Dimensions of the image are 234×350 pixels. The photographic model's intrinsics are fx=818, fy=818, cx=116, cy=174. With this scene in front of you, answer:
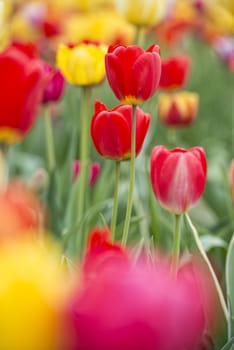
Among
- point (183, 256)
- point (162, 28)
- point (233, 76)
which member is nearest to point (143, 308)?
point (183, 256)

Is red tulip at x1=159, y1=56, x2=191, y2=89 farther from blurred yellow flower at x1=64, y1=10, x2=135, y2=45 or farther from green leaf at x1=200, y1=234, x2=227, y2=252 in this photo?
Result: blurred yellow flower at x1=64, y1=10, x2=135, y2=45

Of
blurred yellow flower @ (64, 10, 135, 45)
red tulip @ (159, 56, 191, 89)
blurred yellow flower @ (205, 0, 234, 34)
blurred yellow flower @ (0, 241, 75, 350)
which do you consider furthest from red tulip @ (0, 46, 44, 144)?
blurred yellow flower @ (205, 0, 234, 34)

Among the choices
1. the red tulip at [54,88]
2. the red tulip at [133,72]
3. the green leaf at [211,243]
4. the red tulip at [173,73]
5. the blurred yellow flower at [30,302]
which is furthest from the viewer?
the red tulip at [173,73]

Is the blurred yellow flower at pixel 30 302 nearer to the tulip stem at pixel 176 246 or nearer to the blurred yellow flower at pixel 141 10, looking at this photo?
the tulip stem at pixel 176 246

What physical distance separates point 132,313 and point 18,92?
440 mm

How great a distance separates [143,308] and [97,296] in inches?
0.7

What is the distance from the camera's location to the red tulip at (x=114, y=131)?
71 cm

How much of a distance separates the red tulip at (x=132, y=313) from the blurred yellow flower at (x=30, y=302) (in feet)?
0.03

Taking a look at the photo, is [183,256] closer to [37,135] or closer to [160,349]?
[160,349]

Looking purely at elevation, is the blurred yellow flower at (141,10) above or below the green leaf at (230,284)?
above

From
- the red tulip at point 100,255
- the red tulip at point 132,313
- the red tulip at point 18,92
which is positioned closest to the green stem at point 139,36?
the red tulip at point 18,92

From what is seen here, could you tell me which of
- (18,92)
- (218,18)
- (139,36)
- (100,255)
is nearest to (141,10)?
(139,36)

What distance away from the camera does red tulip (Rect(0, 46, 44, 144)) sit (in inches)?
28.3

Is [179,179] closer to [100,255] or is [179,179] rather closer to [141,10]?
[100,255]
